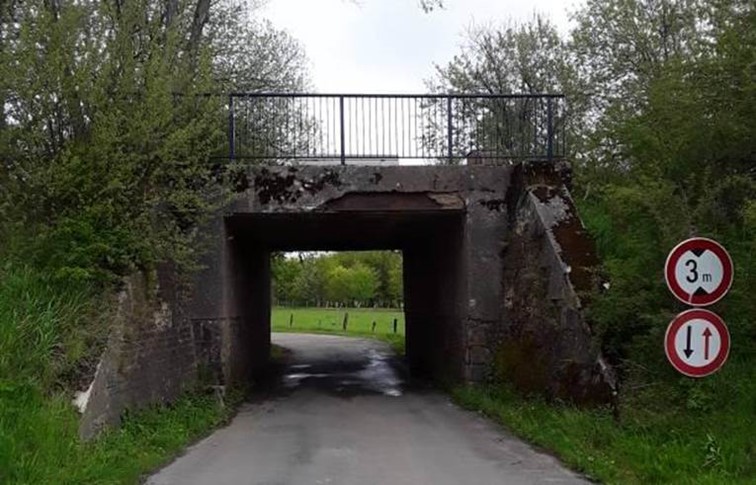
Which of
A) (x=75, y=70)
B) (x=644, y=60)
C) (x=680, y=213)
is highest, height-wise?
(x=644, y=60)

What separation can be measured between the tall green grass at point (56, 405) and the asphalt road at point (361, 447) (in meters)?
0.46

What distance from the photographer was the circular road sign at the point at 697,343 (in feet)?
24.8

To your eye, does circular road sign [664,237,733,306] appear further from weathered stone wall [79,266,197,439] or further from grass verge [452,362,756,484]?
weathered stone wall [79,266,197,439]

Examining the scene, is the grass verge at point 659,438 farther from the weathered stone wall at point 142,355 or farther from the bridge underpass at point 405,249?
→ the bridge underpass at point 405,249

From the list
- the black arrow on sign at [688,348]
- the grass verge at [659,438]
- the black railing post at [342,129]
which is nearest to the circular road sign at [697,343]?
the black arrow on sign at [688,348]

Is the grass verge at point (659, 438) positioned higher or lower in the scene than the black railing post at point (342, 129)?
lower

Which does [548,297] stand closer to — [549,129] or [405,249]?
[549,129]

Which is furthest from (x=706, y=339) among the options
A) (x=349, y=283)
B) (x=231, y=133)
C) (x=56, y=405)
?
(x=349, y=283)

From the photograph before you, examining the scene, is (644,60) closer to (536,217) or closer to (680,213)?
(536,217)

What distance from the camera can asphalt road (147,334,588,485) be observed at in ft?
27.8

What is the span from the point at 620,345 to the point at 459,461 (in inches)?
114

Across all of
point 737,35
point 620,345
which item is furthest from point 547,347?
point 737,35

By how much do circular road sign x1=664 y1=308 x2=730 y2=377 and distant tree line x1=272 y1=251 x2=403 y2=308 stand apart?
259 ft

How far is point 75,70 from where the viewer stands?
11.2 meters
